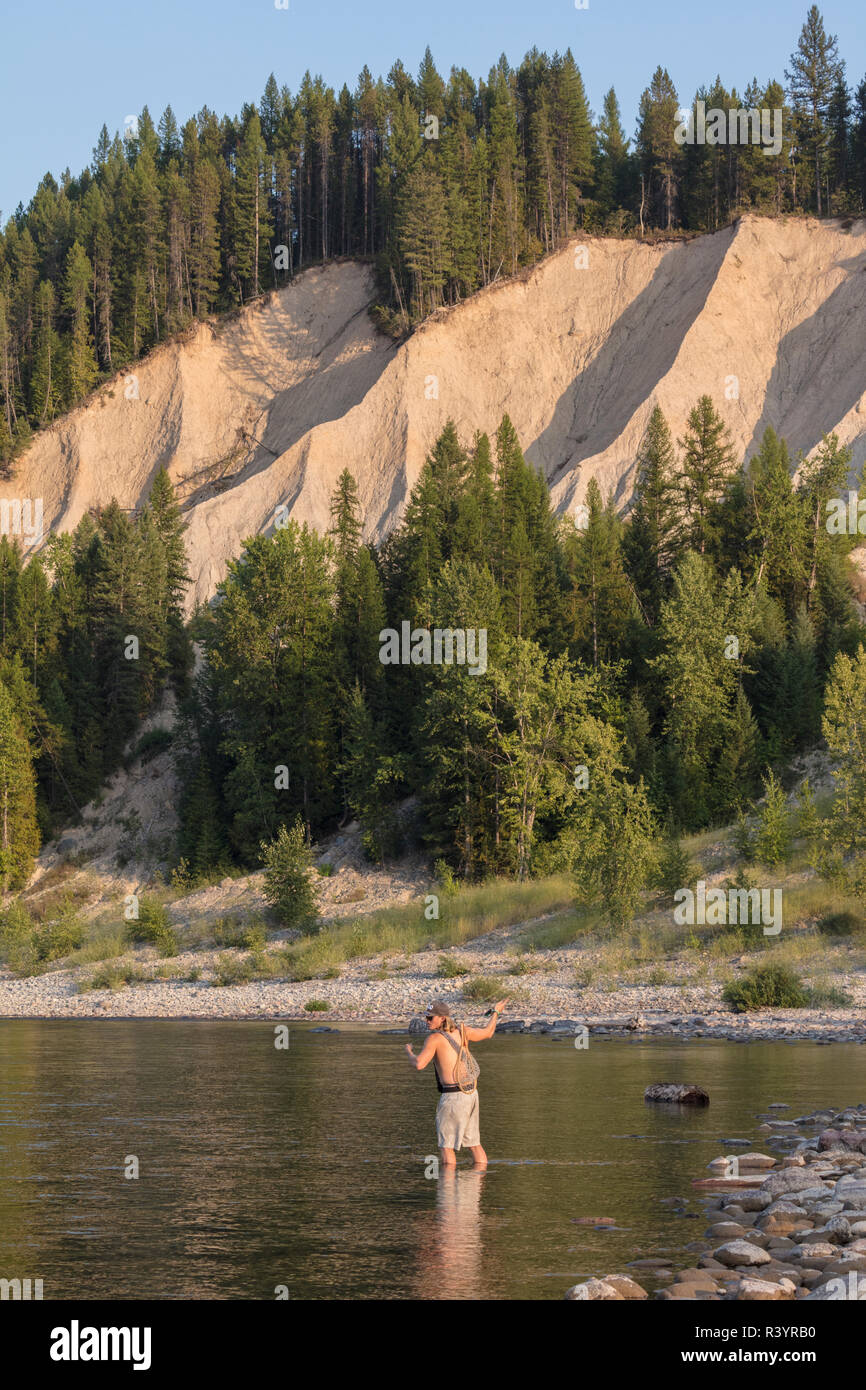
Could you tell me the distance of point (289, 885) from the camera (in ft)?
172

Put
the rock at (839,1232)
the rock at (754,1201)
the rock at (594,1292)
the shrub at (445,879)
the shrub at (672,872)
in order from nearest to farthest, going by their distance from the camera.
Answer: the rock at (594,1292) → the rock at (839,1232) → the rock at (754,1201) → the shrub at (672,872) → the shrub at (445,879)

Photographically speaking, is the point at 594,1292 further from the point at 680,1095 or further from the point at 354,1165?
the point at 680,1095

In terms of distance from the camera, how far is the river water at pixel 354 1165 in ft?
40.9

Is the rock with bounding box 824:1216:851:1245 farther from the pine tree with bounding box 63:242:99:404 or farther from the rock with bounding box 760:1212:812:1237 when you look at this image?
the pine tree with bounding box 63:242:99:404

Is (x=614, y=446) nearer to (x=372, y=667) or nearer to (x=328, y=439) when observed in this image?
(x=328, y=439)

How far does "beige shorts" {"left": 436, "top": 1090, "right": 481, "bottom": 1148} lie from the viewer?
16672 mm

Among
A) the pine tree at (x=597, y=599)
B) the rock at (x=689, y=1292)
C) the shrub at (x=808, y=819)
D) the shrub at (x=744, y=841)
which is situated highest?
the pine tree at (x=597, y=599)

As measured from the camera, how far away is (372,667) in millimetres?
63469
